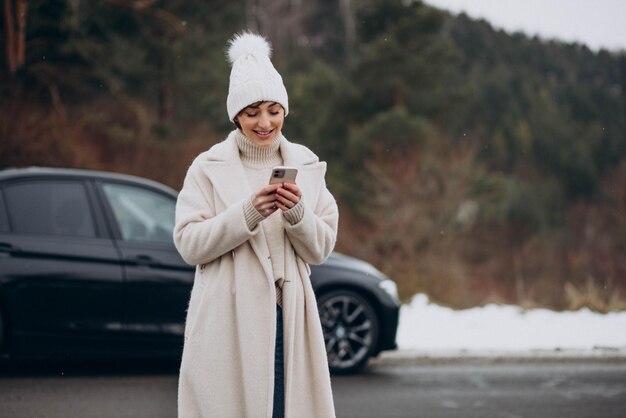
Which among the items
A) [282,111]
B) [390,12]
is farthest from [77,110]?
[282,111]

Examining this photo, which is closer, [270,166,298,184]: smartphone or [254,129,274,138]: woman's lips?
[270,166,298,184]: smartphone

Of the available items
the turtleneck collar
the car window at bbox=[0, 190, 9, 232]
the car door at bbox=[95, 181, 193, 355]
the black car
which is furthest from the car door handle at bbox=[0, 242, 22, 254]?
the turtleneck collar

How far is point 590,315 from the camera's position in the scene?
39.7ft

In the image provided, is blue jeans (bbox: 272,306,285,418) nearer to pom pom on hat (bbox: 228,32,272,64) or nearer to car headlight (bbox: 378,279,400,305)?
pom pom on hat (bbox: 228,32,272,64)

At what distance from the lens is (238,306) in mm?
3371

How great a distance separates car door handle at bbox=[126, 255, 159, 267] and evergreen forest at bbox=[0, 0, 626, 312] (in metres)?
7.42

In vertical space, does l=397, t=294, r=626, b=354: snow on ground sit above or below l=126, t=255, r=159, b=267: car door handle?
below

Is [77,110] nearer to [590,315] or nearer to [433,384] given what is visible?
[590,315]

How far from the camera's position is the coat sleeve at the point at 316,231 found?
336cm

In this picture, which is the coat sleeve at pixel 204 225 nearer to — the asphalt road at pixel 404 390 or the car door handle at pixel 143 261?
the asphalt road at pixel 404 390

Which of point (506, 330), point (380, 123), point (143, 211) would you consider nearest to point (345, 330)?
point (143, 211)

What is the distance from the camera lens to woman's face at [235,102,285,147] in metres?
3.45

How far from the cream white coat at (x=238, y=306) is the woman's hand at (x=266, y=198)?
0.22 feet

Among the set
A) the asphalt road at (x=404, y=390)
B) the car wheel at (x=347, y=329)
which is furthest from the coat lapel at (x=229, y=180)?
the car wheel at (x=347, y=329)
